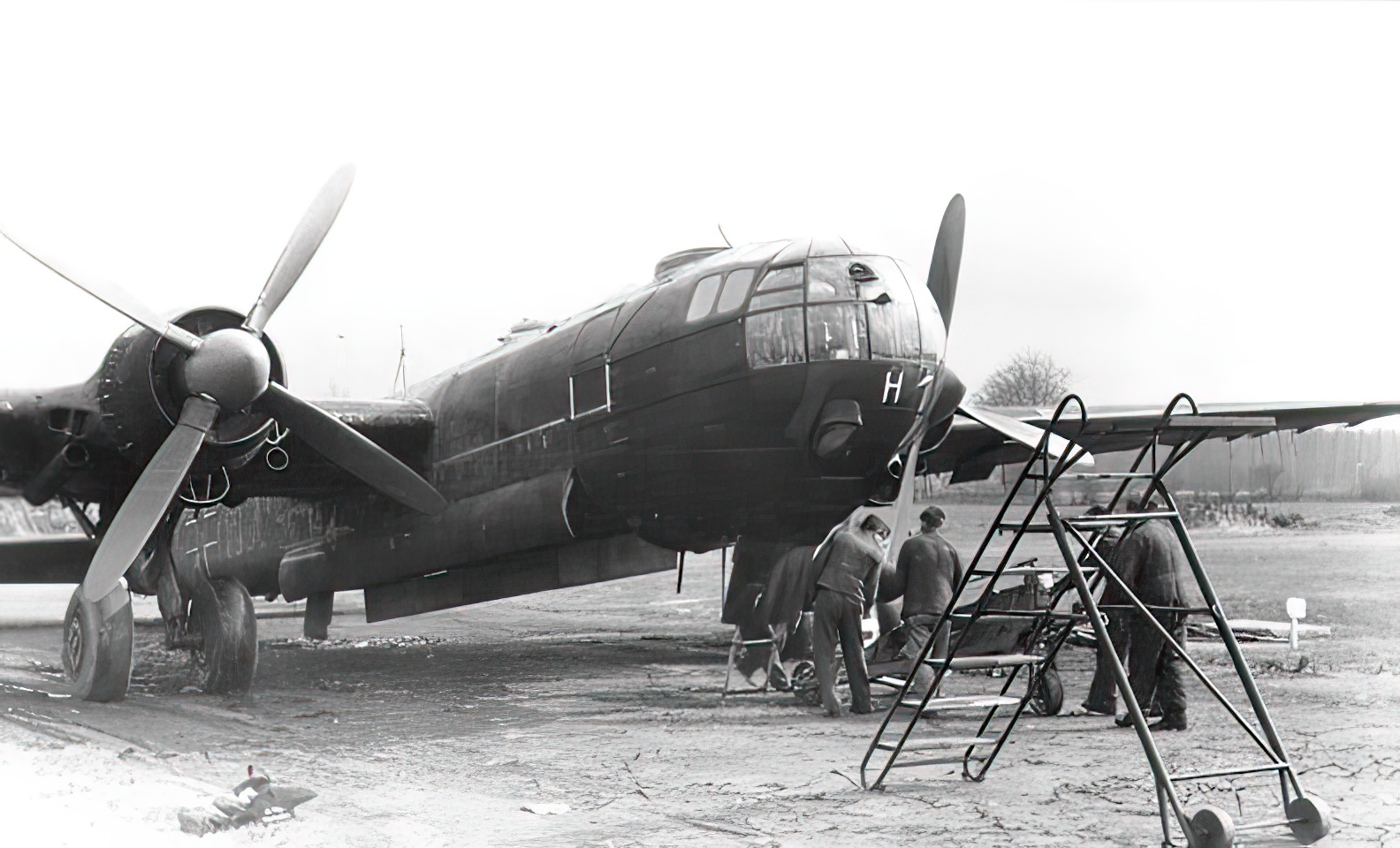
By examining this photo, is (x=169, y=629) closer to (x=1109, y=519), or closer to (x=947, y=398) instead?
(x=947, y=398)

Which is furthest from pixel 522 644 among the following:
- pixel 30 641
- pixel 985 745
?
pixel 985 745

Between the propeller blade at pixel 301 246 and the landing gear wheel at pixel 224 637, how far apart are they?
6.77ft

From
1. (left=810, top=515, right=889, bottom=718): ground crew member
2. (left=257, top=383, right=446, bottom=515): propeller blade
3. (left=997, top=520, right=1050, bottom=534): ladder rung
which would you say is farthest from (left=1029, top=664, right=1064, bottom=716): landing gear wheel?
(left=257, top=383, right=446, bottom=515): propeller blade

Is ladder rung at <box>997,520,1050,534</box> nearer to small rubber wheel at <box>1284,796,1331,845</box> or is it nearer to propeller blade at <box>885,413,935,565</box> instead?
small rubber wheel at <box>1284,796,1331,845</box>

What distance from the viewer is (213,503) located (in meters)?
7.69

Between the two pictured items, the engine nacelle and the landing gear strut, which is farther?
the landing gear strut

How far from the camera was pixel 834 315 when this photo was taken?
21.8 feet

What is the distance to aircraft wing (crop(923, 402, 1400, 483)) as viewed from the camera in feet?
28.3

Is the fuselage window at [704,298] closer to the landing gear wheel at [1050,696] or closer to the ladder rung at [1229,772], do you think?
the landing gear wheel at [1050,696]

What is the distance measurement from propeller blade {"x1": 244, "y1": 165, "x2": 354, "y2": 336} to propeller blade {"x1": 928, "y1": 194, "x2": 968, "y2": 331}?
430cm

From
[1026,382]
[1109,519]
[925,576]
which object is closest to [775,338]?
[925,576]

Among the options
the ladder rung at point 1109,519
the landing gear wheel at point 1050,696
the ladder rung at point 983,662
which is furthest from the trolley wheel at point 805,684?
the ladder rung at point 1109,519

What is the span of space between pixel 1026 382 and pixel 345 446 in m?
5.19

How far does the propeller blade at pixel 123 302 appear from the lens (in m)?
5.27
